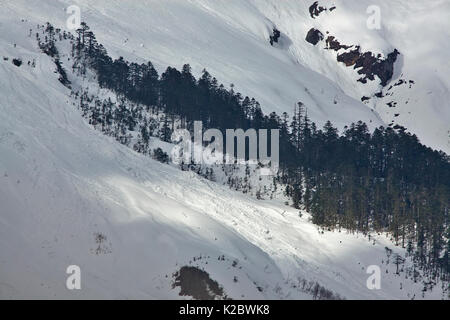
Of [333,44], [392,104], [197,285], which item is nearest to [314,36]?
[333,44]

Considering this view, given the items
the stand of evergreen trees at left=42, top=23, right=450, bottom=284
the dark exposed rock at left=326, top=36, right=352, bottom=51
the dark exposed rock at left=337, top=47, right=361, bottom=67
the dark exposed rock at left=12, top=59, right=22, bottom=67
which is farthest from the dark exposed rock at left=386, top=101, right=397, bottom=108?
the dark exposed rock at left=12, top=59, right=22, bottom=67

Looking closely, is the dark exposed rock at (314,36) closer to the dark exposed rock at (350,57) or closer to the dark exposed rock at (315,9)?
the dark exposed rock at (350,57)

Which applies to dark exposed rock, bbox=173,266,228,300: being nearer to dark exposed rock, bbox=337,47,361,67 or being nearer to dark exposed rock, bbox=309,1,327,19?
dark exposed rock, bbox=337,47,361,67

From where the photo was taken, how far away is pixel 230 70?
104 m

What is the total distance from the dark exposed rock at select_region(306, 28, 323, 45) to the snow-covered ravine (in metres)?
93.2

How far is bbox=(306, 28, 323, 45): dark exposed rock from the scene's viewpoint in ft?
473

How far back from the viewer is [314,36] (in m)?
144

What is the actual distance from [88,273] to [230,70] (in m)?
77.5

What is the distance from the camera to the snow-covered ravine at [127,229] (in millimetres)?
29656

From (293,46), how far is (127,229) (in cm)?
11062

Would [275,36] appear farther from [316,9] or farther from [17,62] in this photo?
[17,62]

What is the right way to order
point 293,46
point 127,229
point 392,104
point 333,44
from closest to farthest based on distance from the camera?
point 127,229 → point 392,104 → point 293,46 → point 333,44

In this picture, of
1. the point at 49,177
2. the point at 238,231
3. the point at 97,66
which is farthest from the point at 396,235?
the point at 97,66
